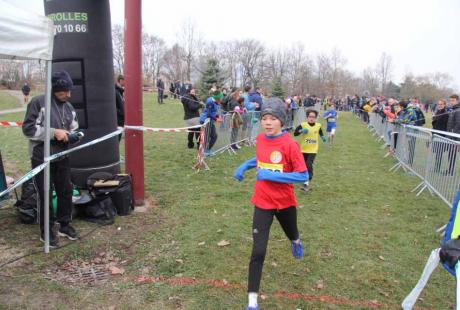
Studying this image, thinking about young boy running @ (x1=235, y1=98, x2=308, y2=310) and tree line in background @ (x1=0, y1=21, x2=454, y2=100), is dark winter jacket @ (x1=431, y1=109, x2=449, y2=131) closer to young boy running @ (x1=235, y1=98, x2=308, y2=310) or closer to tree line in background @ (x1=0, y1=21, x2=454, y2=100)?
young boy running @ (x1=235, y1=98, x2=308, y2=310)

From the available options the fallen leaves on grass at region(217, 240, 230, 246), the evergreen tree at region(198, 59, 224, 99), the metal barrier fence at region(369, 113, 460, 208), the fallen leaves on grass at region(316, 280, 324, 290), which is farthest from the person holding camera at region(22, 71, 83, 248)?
the evergreen tree at region(198, 59, 224, 99)

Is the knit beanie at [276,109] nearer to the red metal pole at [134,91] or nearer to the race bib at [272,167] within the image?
the race bib at [272,167]

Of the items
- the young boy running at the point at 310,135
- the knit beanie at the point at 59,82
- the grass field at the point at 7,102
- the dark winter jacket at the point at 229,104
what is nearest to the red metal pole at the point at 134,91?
the knit beanie at the point at 59,82

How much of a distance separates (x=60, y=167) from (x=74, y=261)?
1107 mm

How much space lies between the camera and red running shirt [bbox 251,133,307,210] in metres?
3.57

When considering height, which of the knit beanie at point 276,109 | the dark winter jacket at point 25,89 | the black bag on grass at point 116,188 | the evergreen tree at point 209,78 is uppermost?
the evergreen tree at point 209,78

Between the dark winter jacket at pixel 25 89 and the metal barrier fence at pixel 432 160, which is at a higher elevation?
the dark winter jacket at pixel 25 89

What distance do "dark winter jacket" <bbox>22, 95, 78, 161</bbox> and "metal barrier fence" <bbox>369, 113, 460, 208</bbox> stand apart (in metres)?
6.16

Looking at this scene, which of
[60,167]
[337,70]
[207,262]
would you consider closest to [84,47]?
[60,167]

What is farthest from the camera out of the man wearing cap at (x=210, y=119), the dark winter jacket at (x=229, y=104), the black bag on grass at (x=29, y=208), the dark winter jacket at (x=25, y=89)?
the dark winter jacket at (x=229, y=104)

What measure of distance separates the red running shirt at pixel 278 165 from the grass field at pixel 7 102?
513 cm

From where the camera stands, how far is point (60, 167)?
14.8ft

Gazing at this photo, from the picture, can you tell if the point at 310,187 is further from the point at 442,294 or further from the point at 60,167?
the point at 60,167

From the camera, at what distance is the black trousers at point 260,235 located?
3457 millimetres
